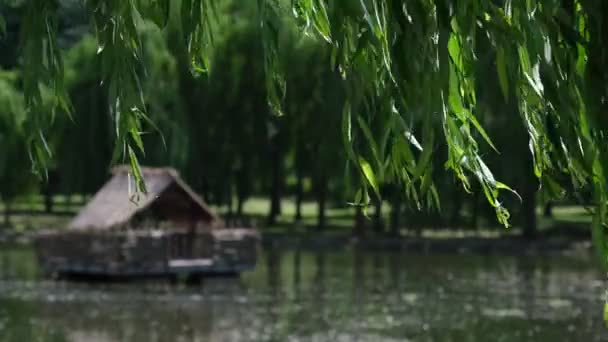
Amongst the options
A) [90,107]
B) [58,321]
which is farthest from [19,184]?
[58,321]

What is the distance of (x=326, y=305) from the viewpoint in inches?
986

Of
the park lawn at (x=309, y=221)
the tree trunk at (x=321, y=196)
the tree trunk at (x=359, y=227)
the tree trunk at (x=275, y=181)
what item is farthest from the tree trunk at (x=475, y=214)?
the tree trunk at (x=275, y=181)

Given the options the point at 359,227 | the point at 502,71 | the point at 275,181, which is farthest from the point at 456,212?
the point at 502,71

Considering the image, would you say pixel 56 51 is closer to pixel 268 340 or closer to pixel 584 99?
pixel 584 99

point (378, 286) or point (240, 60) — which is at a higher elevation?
point (240, 60)

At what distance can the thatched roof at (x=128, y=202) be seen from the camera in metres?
30.1

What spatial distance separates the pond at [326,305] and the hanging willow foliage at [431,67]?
14.8 m

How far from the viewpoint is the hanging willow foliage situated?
14.8 ft

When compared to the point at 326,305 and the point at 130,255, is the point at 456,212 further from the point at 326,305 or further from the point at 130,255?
the point at 326,305

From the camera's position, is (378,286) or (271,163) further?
(271,163)

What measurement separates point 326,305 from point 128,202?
7501 mm

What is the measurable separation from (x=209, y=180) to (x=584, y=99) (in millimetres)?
43015

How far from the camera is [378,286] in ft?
96.1

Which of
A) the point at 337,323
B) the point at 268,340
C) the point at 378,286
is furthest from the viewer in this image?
the point at 378,286
